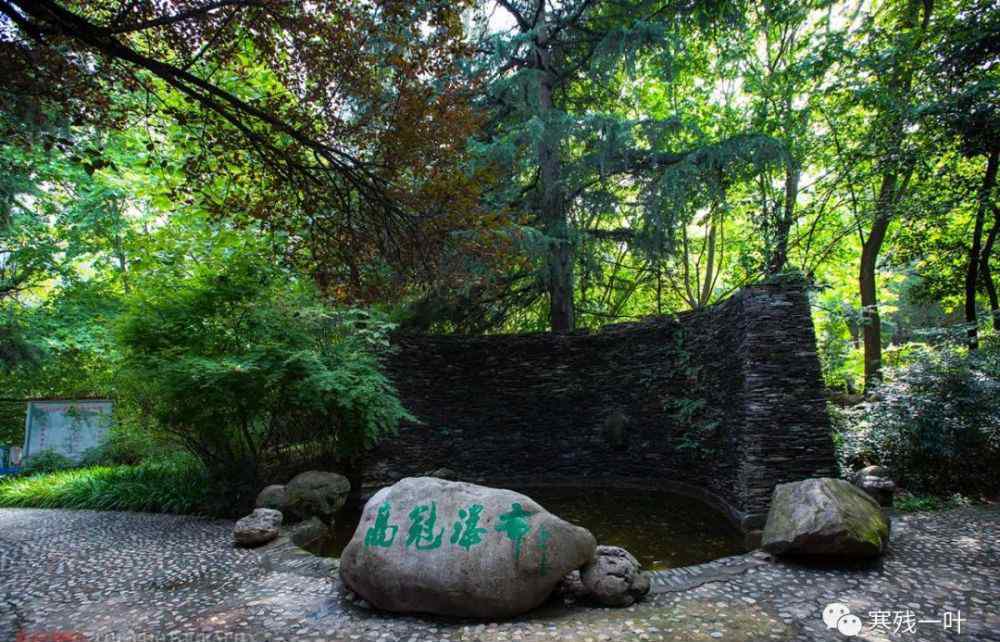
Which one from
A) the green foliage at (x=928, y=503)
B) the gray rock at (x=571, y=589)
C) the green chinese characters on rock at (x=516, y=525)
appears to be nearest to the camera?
the green chinese characters on rock at (x=516, y=525)

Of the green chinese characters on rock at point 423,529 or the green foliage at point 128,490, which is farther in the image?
the green foliage at point 128,490

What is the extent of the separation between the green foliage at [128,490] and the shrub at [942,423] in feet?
25.7

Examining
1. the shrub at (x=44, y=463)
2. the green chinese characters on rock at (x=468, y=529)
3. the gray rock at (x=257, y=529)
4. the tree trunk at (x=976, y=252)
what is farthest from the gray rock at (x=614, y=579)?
the shrub at (x=44, y=463)

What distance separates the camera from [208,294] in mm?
5816

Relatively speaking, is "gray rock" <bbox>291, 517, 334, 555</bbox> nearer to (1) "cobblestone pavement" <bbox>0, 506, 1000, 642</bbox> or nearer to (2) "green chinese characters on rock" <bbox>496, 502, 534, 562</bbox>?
(1) "cobblestone pavement" <bbox>0, 506, 1000, 642</bbox>

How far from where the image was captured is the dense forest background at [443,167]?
3.40 m

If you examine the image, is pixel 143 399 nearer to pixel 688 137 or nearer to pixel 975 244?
pixel 688 137

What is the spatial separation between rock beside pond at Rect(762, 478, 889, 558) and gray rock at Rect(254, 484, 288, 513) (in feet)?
15.7

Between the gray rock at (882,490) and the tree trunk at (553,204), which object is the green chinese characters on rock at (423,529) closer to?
the gray rock at (882,490)

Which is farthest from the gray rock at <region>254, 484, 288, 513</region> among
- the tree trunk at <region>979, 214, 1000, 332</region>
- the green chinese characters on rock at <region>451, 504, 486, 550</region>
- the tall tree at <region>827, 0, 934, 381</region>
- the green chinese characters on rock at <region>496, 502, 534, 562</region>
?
the tree trunk at <region>979, 214, 1000, 332</region>

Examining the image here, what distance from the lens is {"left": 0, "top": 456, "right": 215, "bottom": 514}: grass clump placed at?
612cm

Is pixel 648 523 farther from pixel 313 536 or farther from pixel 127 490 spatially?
pixel 127 490

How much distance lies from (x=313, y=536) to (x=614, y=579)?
343 centimetres

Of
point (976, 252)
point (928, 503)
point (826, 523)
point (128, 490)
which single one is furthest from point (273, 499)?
point (976, 252)
